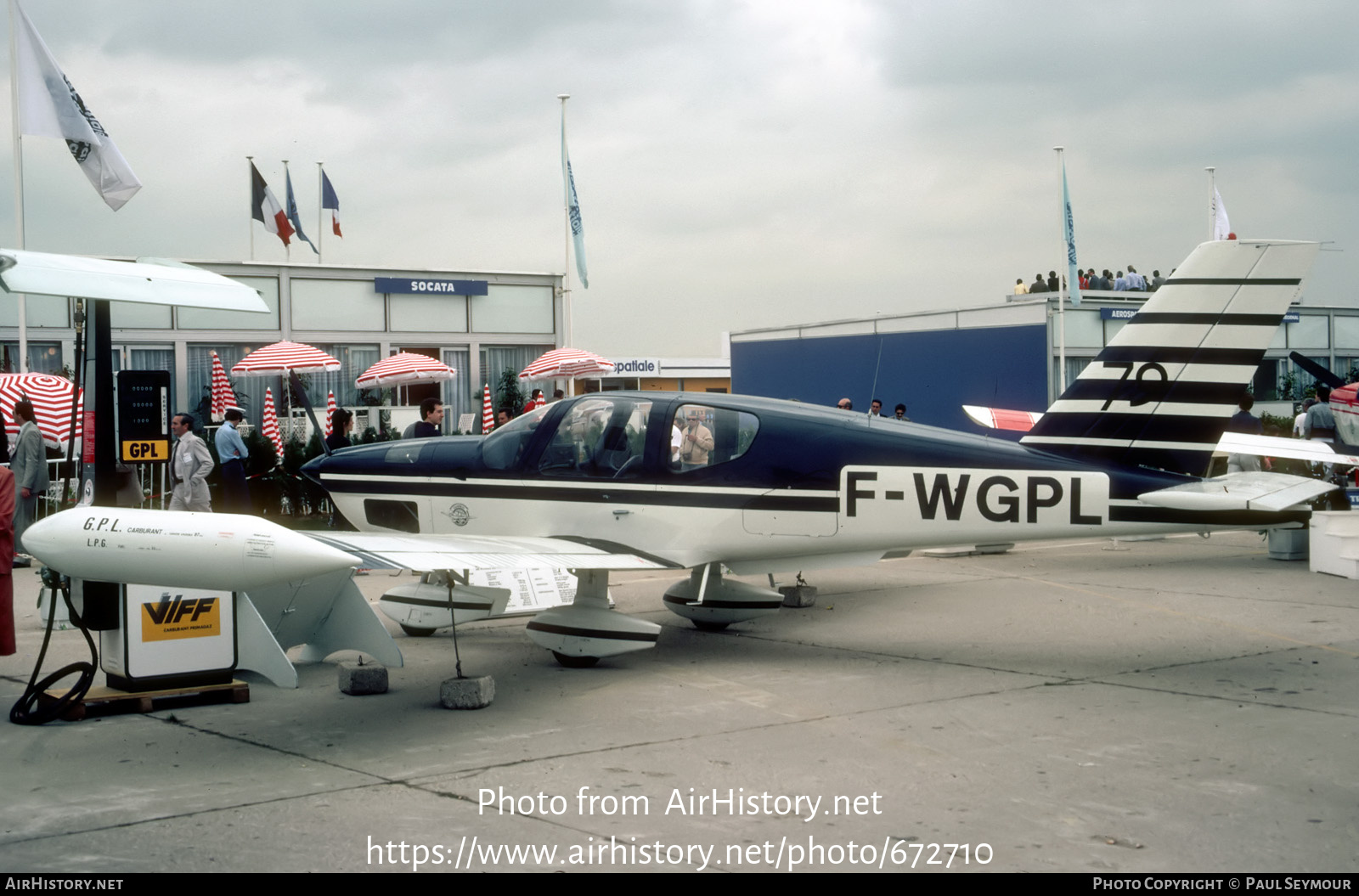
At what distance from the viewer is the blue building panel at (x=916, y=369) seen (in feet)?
94.2

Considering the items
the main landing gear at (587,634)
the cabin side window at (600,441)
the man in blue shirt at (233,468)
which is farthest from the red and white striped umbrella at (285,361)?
the main landing gear at (587,634)

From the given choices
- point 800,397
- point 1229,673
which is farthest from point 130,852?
point 800,397

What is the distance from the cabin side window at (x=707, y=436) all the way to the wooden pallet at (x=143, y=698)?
11.4ft

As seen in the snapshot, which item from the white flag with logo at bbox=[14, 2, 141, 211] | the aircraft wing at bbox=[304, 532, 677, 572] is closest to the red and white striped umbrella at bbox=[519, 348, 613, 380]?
the white flag with logo at bbox=[14, 2, 141, 211]

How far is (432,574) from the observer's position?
32.8ft

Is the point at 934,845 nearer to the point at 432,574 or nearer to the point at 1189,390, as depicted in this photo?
the point at 1189,390

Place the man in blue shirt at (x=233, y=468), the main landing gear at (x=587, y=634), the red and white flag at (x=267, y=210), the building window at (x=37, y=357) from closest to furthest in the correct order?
the main landing gear at (x=587, y=634) → the man in blue shirt at (x=233, y=468) → the building window at (x=37, y=357) → the red and white flag at (x=267, y=210)

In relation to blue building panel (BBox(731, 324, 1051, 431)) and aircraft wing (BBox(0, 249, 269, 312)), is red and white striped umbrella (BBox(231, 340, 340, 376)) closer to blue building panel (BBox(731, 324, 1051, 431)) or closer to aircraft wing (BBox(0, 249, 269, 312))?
blue building panel (BBox(731, 324, 1051, 431))

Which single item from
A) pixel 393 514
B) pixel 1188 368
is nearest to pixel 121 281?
pixel 393 514

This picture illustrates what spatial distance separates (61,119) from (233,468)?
6780mm

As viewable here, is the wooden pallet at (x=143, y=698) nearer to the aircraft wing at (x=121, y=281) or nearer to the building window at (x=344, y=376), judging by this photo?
the aircraft wing at (x=121, y=281)

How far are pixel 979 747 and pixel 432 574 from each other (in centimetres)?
523

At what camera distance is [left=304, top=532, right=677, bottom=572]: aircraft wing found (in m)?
7.01

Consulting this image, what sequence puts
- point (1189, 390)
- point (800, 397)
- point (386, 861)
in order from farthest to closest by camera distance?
point (800, 397)
point (1189, 390)
point (386, 861)
